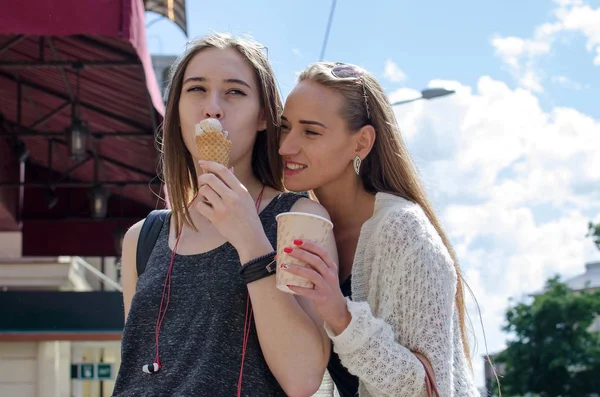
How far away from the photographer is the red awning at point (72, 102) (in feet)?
19.8

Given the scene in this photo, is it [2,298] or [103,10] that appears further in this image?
[2,298]

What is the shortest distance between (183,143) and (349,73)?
609 mm

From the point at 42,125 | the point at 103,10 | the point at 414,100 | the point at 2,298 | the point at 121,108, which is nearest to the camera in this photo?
the point at 103,10

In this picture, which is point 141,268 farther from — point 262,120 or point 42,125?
point 42,125

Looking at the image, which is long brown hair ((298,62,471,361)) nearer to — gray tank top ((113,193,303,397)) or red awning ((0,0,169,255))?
gray tank top ((113,193,303,397))

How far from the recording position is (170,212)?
2.84m

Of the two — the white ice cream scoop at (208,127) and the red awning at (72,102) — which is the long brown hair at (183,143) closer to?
the white ice cream scoop at (208,127)

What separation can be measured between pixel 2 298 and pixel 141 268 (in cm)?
586

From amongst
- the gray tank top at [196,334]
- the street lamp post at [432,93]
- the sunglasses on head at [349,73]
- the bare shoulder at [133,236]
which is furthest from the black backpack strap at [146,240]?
the street lamp post at [432,93]

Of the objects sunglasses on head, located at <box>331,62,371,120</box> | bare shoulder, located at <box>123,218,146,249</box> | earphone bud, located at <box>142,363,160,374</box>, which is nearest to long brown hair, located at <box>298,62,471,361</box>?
sunglasses on head, located at <box>331,62,371,120</box>

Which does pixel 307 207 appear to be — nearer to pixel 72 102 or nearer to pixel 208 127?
pixel 208 127

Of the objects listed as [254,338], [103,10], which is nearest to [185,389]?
[254,338]

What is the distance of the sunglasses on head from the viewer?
2.97 metres

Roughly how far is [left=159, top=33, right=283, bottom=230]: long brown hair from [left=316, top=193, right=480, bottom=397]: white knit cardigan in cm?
37
